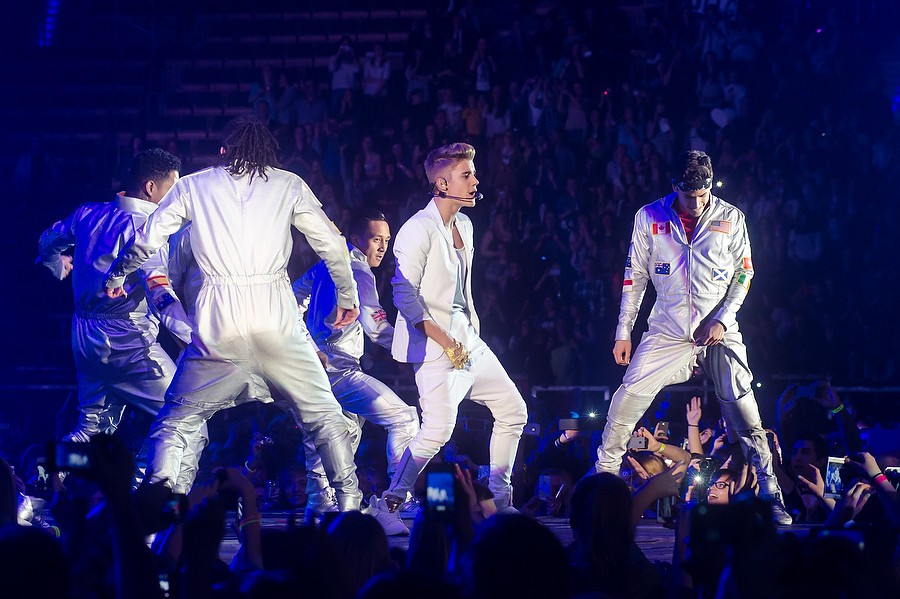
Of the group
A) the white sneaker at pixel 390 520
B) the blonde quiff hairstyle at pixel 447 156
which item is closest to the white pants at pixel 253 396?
the white sneaker at pixel 390 520

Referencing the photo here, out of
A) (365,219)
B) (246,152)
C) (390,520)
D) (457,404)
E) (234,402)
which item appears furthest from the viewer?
(365,219)

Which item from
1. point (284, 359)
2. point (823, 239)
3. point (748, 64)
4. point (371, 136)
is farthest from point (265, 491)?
point (748, 64)

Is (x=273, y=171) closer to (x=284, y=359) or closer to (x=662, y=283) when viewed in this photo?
(x=284, y=359)

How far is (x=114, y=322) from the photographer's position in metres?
7.15

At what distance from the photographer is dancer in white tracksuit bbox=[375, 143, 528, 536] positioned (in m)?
6.48

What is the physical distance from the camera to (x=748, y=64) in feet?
46.9

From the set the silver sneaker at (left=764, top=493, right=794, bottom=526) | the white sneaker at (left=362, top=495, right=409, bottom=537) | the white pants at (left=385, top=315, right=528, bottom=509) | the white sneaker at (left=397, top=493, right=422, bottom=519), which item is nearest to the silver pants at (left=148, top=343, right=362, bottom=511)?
the white sneaker at (left=362, top=495, right=409, bottom=537)

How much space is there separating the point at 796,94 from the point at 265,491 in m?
9.53

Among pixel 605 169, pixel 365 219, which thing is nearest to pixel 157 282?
pixel 365 219

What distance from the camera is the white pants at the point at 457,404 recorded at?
646 centimetres

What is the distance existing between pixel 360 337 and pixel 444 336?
3.76ft

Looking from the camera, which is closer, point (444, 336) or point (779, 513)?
point (444, 336)

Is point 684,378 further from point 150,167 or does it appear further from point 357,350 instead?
point 150,167

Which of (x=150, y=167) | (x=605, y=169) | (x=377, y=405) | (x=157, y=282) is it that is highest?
(x=605, y=169)
